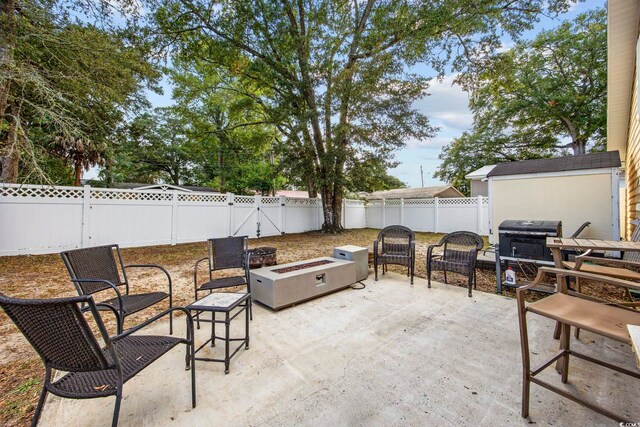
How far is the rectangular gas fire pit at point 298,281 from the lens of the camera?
10.5ft

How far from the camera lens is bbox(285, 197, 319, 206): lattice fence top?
11.6 metres

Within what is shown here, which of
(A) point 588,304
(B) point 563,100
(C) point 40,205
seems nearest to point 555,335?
(A) point 588,304

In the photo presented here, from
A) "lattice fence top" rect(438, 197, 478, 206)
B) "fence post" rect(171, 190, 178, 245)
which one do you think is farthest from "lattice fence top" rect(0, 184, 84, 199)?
"lattice fence top" rect(438, 197, 478, 206)

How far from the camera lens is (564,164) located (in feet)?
16.1

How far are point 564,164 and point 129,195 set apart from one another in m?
10.3

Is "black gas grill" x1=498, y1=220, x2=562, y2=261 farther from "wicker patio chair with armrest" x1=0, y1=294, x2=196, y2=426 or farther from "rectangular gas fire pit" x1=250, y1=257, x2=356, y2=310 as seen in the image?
"wicker patio chair with armrest" x1=0, y1=294, x2=196, y2=426

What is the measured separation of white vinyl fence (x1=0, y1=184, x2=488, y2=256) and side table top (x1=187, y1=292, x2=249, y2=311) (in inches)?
264

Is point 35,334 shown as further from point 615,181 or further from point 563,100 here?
point 563,100

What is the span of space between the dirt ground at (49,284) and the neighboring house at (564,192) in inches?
52.1

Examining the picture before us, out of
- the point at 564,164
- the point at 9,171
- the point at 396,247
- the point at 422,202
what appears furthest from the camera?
the point at 422,202

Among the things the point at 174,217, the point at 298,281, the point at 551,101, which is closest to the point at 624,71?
the point at 298,281

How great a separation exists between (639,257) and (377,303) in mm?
3040

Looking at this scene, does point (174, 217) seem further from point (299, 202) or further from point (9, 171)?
point (299, 202)

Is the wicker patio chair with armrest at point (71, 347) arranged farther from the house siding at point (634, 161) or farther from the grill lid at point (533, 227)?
the house siding at point (634, 161)
